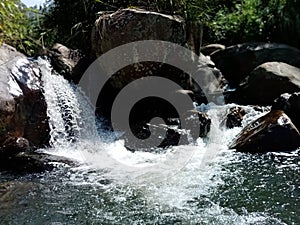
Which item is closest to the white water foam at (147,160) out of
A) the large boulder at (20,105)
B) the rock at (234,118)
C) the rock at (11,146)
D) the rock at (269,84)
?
the rock at (234,118)

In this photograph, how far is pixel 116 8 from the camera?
7680 mm

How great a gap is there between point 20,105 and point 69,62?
1.78m

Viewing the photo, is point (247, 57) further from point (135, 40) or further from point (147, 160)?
point (147, 160)

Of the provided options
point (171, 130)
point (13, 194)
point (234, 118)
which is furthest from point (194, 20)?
point (13, 194)

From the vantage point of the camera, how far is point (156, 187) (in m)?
4.67

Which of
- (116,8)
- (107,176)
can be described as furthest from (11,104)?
(116,8)

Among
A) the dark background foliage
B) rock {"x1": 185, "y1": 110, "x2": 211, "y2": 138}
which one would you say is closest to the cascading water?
rock {"x1": 185, "y1": 110, "x2": 211, "y2": 138}

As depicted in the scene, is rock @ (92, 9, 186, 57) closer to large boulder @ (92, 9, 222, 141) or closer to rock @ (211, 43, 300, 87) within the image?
large boulder @ (92, 9, 222, 141)

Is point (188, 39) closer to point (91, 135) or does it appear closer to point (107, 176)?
point (91, 135)

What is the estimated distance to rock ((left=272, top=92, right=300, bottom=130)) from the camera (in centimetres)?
650

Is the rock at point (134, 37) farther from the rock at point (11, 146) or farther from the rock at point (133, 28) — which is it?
the rock at point (11, 146)

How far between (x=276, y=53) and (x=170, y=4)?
284 cm

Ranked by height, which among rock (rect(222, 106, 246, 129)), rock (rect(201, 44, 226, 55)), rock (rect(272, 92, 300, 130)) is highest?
rock (rect(201, 44, 226, 55))

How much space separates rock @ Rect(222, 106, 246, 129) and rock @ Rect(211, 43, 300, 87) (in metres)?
2.19
